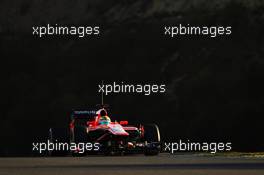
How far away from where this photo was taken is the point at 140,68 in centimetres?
11375

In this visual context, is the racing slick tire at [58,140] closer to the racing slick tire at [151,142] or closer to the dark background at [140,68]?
the racing slick tire at [151,142]

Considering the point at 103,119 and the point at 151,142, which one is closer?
the point at 151,142

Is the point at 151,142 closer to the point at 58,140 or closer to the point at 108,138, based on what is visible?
the point at 108,138

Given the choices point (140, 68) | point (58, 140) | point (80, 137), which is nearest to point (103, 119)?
point (80, 137)

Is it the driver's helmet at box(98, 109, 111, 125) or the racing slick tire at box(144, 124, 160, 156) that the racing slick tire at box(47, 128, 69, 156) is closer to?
the driver's helmet at box(98, 109, 111, 125)

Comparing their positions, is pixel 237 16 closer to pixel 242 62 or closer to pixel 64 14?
pixel 242 62

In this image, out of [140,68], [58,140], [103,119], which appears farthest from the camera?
[140,68]

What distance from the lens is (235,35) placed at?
111000mm

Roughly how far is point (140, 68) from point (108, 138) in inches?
2753

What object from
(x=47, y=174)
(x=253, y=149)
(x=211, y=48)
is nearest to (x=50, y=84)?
(x=211, y=48)

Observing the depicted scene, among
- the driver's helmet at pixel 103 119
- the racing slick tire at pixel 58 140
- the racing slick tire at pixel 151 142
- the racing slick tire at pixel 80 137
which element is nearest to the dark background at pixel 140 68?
the driver's helmet at pixel 103 119

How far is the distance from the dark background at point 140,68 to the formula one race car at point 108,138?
42.8 m

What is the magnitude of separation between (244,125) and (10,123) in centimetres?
2288

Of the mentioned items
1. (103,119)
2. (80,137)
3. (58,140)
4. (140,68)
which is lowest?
(58,140)
